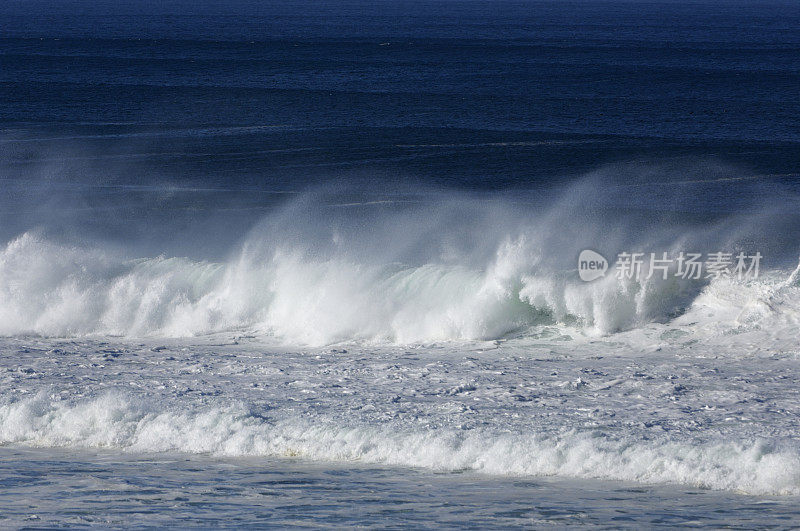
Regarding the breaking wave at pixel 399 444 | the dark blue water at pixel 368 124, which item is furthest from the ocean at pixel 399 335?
the dark blue water at pixel 368 124

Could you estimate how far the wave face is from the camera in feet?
50.2

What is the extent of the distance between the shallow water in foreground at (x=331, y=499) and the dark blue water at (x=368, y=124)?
43.9 ft

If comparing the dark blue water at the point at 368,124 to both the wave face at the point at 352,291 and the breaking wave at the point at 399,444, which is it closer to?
the wave face at the point at 352,291

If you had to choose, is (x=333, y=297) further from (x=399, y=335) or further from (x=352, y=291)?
(x=399, y=335)

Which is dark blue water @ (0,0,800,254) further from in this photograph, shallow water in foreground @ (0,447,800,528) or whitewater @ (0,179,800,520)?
shallow water in foreground @ (0,447,800,528)

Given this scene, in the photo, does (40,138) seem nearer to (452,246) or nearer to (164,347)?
(452,246)

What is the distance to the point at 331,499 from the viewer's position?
9.46 meters

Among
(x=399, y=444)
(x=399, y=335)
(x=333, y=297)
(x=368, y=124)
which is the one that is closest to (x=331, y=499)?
(x=399, y=444)

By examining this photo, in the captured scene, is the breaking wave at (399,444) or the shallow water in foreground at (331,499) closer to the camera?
the shallow water in foreground at (331,499)

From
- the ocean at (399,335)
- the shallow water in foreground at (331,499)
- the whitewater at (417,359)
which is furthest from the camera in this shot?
the whitewater at (417,359)

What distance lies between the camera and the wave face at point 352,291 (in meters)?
15.3

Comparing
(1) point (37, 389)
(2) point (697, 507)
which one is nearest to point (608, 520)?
(2) point (697, 507)

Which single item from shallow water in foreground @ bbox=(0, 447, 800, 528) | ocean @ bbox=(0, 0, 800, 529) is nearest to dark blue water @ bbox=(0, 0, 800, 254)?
ocean @ bbox=(0, 0, 800, 529)

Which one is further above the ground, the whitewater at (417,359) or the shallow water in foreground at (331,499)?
the whitewater at (417,359)
